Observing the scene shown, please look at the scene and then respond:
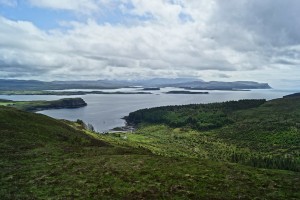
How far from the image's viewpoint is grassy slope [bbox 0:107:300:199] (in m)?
34.2

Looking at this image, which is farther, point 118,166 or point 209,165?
point 209,165

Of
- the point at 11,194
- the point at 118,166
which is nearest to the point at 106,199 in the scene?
the point at 11,194

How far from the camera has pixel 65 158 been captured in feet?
170

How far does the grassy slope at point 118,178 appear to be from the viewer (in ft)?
112

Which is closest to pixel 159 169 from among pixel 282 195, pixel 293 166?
pixel 282 195

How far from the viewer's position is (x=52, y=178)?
39125 millimetres

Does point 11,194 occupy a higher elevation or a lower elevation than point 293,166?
higher

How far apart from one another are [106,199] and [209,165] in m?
23.6

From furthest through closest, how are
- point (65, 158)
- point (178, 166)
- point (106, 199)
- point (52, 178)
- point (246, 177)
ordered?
point (65, 158), point (178, 166), point (246, 177), point (52, 178), point (106, 199)

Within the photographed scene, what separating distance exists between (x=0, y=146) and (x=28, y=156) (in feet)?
27.2

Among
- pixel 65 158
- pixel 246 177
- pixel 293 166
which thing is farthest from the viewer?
pixel 293 166

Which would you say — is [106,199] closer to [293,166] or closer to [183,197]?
[183,197]

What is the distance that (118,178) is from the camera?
130 ft

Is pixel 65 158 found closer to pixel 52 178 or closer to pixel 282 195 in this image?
pixel 52 178
